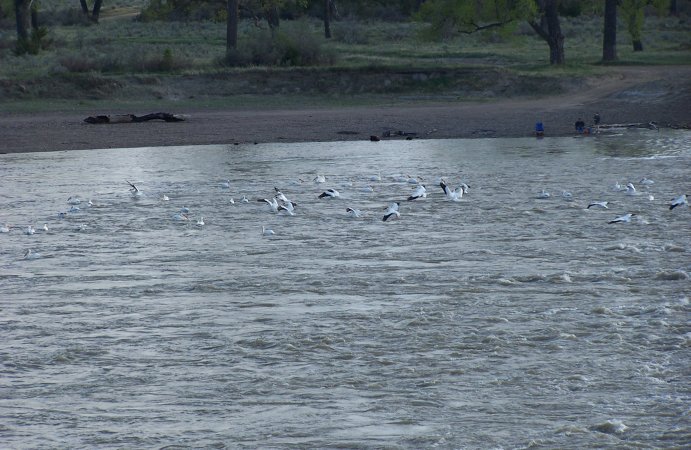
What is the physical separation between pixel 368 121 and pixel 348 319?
14.8 meters

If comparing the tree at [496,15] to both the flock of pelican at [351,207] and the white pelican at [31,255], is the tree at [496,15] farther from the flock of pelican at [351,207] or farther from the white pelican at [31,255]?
the white pelican at [31,255]

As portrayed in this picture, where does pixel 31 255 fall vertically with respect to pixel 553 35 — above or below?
below

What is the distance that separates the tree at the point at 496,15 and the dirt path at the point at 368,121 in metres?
4.53

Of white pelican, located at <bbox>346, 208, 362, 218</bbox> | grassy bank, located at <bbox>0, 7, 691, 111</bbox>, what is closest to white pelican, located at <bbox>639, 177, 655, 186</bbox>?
white pelican, located at <bbox>346, 208, 362, 218</bbox>

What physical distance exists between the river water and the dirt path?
5.72 meters

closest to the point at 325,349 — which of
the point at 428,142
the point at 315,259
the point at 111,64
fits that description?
the point at 315,259

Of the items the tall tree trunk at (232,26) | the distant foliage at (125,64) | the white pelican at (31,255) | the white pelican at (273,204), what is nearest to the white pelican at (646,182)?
the white pelican at (273,204)

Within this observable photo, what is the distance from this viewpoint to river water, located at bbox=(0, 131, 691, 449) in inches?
237

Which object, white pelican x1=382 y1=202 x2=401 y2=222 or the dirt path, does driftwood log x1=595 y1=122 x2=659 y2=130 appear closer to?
the dirt path

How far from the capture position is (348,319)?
805 cm

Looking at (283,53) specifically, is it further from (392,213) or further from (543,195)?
(392,213)

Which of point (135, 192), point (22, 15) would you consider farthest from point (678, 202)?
point (22, 15)

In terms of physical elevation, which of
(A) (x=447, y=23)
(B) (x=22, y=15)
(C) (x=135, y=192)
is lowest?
(C) (x=135, y=192)

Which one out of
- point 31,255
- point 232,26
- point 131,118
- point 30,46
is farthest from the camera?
point 30,46
